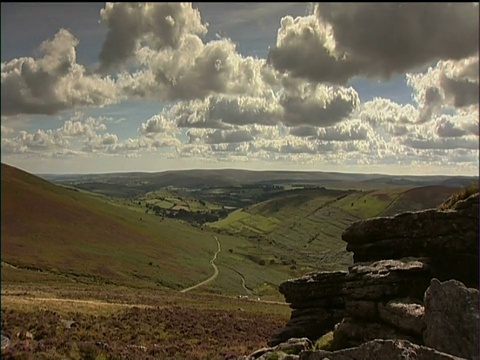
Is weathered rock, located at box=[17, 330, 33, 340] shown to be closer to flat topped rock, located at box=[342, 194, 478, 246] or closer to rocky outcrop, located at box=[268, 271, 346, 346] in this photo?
rocky outcrop, located at box=[268, 271, 346, 346]

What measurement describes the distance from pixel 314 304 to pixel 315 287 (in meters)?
1.06

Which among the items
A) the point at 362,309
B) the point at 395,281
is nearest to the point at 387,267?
the point at 395,281

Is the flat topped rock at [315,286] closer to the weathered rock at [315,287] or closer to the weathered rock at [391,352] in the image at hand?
the weathered rock at [315,287]

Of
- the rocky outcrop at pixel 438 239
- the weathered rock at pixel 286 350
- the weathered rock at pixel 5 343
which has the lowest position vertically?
the weathered rock at pixel 5 343

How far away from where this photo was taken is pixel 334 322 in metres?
27.1

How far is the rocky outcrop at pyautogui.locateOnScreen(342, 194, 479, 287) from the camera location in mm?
22156

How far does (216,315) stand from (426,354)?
39286mm

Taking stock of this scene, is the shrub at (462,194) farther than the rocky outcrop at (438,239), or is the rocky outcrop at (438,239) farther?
the shrub at (462,194)

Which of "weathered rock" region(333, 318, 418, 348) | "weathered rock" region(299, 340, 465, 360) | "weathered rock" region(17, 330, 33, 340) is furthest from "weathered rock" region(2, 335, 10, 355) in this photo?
"weathered rock" region(299, 340, 465, 360)

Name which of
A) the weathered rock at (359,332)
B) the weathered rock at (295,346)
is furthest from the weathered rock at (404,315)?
the weathered rock at (295,346)

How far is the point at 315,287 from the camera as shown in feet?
A: 92.4

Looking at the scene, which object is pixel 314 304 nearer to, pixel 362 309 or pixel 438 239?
pixel 362 309

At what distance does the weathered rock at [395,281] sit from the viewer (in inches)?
842

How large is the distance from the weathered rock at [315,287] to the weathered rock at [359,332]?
4.80 meters
